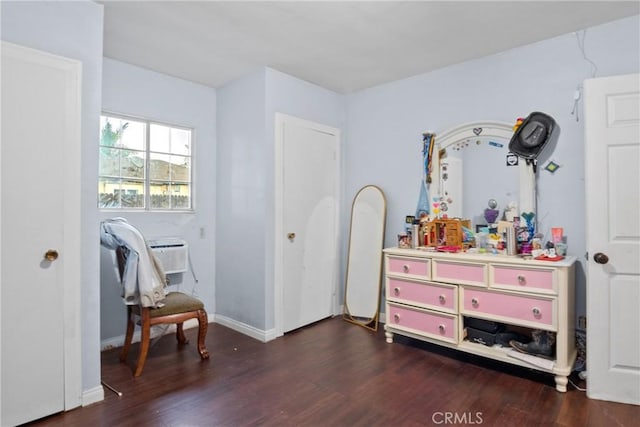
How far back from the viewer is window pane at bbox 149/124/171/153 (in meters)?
3.53

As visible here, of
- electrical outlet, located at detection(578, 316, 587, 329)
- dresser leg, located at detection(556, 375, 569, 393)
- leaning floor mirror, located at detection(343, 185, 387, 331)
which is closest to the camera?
dresser leg, located at detection(556, 375, 569, 393)

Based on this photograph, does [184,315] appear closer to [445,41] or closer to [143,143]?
[143,143]

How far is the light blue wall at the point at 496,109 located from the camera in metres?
2.71

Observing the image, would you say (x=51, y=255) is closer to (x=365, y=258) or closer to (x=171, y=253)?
(x=171, y=253)

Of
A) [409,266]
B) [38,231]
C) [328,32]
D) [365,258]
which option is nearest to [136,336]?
[38,231]

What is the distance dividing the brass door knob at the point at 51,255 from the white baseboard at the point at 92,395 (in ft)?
2.79

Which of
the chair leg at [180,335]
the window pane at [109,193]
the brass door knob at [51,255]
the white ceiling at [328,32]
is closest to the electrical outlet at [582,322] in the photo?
the white ceiling at [328,32]

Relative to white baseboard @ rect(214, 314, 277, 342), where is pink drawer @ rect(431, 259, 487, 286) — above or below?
above

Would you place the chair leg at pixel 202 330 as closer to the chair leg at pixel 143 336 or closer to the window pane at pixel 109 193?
→ the chair leg at pixel 143 336

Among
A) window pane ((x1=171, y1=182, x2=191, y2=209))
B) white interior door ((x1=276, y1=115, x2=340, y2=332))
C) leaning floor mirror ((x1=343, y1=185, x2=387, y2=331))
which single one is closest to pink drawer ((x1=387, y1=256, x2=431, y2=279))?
leaning floor mirror ((x1=343, y1=185, x2=387, y2=331))

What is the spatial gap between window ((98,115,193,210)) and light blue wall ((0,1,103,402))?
1.03 metres

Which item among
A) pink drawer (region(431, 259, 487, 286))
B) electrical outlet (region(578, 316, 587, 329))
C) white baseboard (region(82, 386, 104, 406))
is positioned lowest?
white baseboard (region(82, 386, 104, 406))

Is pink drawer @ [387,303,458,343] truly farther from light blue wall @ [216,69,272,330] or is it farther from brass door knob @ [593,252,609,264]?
light blue wall @ [216,69,272,330]

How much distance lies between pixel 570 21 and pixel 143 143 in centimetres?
366
